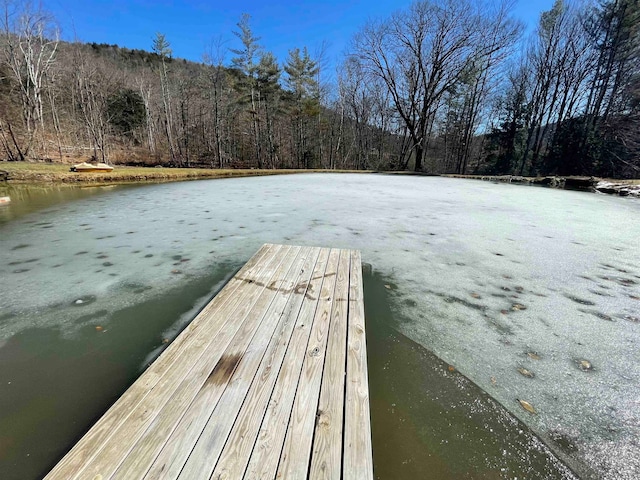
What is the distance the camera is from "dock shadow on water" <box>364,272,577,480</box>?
0.89 meters

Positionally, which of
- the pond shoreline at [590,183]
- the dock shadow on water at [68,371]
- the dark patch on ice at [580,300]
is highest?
the pond shoreline at [590,183]

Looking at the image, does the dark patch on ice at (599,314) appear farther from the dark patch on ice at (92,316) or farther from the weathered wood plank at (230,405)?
the dark patch on ice at (92,316)

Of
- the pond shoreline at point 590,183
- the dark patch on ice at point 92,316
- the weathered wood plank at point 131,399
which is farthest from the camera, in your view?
the pond shoreline at point 590,183

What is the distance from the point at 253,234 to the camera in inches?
130

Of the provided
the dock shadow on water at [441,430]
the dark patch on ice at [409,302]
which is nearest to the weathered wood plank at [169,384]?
the dock shadow on water at [441,430]

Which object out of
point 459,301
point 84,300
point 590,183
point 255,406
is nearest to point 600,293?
point 459,301

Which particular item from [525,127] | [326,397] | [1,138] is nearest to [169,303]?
[326,397]

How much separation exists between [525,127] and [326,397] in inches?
834

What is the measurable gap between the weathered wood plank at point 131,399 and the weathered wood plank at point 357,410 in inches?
27.7

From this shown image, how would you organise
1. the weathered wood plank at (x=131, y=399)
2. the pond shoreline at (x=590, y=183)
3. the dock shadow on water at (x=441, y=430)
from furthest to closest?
the pond shoreline at (x=590, y=183) < the dock shadow on water at (x=441, y=430) < the weathered wood plank at (x=131, y=399)

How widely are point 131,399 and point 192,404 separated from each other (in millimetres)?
215

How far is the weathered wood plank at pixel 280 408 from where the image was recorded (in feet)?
2.43

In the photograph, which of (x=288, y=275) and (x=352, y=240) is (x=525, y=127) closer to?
(x=352, y=240)

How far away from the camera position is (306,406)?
3.09ft
